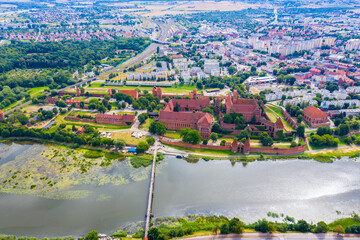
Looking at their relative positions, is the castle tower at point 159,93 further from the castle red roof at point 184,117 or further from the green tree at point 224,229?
the green tree at point 224,229

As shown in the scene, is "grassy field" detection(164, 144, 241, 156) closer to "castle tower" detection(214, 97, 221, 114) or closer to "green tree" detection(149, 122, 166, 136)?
"green tree" detection(149, 122, 166, 136)

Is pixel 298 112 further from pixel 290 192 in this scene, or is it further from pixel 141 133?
Answer: pixel 141 133

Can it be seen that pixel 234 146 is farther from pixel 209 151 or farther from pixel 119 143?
pixel 119 143

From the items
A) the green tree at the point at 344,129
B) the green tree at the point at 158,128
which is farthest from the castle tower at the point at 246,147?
the green tree at the point at 344,129

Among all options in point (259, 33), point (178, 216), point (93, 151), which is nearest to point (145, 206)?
point (178, 216)

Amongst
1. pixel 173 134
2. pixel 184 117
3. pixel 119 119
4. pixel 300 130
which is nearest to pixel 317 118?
pixel 300 130
